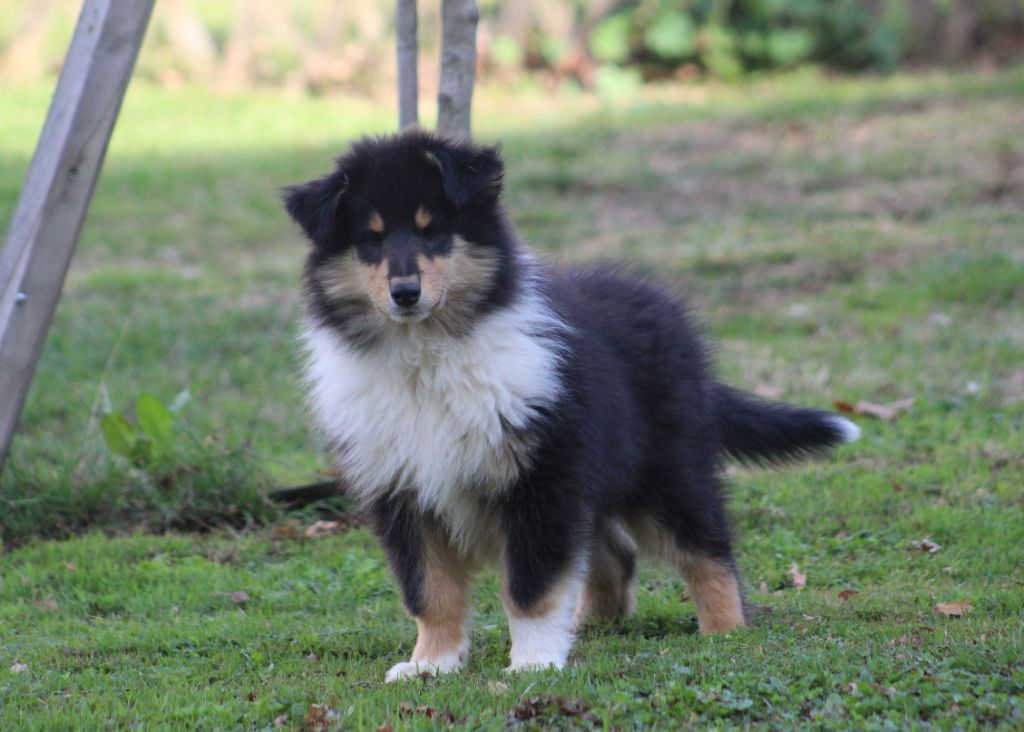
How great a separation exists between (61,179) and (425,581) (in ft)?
8.95

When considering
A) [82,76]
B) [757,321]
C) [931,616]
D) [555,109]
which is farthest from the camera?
[555,109]

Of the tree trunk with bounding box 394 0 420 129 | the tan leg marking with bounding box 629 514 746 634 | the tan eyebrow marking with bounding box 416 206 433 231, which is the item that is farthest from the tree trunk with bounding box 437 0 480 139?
the tan leg marking with bounding box 629 514 746 634

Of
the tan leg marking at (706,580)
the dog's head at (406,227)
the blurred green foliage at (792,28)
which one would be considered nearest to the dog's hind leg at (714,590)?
the tan leg marking at (706,580)

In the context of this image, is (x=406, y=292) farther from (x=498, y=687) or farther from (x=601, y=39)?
(x=601, y=39)

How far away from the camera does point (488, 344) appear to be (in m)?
4.53

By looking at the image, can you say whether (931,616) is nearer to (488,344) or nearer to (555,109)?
(488,344)

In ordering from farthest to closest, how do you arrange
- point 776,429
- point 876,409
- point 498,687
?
point 876,409 → point 776,429 → point 498,687

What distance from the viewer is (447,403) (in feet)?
14.8

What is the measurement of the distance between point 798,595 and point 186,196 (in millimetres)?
10056

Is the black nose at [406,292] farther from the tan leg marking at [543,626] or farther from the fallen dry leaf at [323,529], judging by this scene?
the fallen dry leaf at [323,529]

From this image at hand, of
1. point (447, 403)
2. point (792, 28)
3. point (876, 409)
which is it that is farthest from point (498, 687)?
point (792, 28)

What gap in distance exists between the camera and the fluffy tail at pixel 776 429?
551 centimetres

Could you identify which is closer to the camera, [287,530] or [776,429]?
[776,429]

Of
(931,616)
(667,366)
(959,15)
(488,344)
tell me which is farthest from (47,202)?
(959,15)
